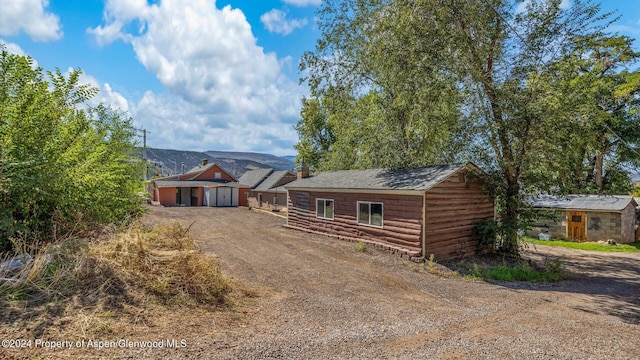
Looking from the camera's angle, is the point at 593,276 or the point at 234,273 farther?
the point at 593,276

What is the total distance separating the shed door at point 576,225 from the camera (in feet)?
68.7

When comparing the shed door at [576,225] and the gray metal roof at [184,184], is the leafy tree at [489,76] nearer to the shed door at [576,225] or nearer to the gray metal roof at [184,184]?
the shed door at [576,225]

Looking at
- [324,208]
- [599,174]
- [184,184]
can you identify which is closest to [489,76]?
[324,208]

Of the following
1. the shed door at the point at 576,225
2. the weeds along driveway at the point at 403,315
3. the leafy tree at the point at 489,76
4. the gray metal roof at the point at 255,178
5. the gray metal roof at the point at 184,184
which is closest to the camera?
the weeds along driveway at the point at 403,315

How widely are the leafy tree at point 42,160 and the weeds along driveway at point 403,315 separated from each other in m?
3.62

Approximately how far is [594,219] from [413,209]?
16717 mm

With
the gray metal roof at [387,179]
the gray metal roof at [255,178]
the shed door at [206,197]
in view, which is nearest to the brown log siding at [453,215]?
the gray metal roof at [387,179]

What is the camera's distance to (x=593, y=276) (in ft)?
39.0

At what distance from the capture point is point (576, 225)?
21.2 metres

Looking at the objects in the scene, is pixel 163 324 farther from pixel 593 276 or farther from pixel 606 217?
pixel 606 217

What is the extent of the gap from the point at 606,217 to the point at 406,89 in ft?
56.1

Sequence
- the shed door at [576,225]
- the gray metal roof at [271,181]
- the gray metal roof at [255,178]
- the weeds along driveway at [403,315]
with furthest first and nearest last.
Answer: the gray metal roof at [255,178]
the gray metal roof at [271,181]
the shed door at [576,225]
the weeds along driveway at [403,315]

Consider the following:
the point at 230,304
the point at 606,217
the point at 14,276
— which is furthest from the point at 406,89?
the point at 606,217

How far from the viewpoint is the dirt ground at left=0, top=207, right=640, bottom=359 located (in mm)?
4406
